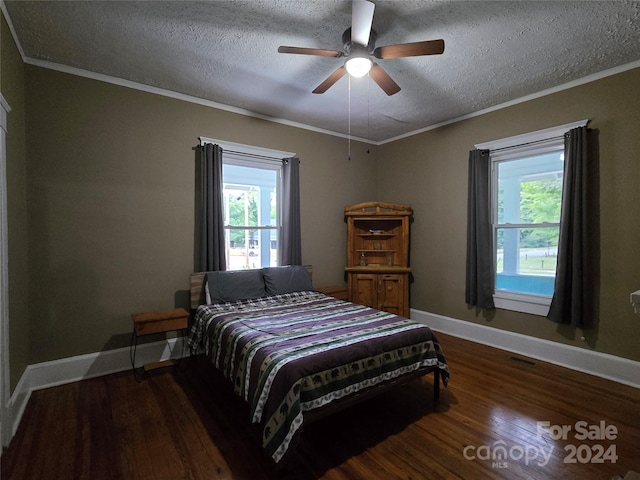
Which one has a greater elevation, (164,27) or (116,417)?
(164,27)

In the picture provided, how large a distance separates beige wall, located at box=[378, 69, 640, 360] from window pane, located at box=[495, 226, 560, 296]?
37cm

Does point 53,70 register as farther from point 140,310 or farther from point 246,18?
point 140,310

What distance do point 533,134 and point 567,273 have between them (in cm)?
153

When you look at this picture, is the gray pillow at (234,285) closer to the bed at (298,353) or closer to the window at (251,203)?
the bed at (298,353)

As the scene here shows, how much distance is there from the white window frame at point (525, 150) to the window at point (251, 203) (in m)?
2.61

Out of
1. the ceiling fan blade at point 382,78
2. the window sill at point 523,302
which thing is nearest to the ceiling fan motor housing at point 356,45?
the ceiling fan blade at point 382,78

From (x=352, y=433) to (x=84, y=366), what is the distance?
2.57 metres

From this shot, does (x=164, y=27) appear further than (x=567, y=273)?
No

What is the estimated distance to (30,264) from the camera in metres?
2.71

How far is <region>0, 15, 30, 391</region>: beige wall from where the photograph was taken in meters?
2.22

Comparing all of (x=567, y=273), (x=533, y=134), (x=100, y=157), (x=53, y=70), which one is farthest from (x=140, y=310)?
(x=533, y=134)

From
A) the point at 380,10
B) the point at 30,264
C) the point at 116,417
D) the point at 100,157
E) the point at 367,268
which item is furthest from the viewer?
the point at 367,268

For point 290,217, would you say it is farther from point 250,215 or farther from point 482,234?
point 482,234

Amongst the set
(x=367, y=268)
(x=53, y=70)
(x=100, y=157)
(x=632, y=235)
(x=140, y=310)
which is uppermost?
(x=53, y=70)
